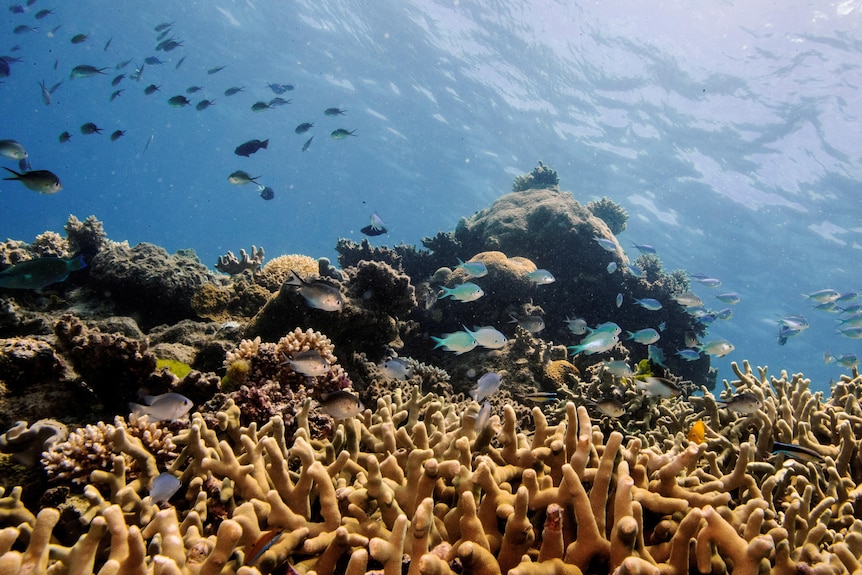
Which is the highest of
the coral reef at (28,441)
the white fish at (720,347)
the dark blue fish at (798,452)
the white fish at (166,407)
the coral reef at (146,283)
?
the white fish at (720,347)

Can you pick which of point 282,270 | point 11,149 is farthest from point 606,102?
point 11,149

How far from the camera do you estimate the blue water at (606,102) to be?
20.3 m

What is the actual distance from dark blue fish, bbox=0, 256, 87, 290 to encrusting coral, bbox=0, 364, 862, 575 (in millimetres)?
3024

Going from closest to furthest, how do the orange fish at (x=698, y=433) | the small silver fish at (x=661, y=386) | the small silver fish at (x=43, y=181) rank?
the orange fish at (x=698, y=433), the small silver fish at (x=661, y=386), the small silver fish at (x=43, y=181)

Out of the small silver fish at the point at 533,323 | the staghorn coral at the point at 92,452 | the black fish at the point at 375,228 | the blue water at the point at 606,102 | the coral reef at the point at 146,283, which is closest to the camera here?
the staghorn coral at the point at 92,452

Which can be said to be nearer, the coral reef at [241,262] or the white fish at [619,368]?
the white fish at [619,368]

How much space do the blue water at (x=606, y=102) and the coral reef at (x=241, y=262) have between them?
852 cm

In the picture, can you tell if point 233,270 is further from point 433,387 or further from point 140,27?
point 140,27

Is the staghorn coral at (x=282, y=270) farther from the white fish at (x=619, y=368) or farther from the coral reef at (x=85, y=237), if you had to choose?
the white fish at (x=619, y=368)

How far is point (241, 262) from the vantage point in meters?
10.3

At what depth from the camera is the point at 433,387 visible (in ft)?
20.5

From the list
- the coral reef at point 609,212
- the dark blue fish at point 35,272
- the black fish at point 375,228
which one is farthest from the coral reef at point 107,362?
the coral reef at point 609,212

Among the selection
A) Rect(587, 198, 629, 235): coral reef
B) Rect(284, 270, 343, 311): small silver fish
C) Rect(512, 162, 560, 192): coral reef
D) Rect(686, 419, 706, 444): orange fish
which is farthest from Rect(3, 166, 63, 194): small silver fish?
Rect(587, 198, 629, 235): coral reef

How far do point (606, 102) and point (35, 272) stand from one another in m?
27.8
